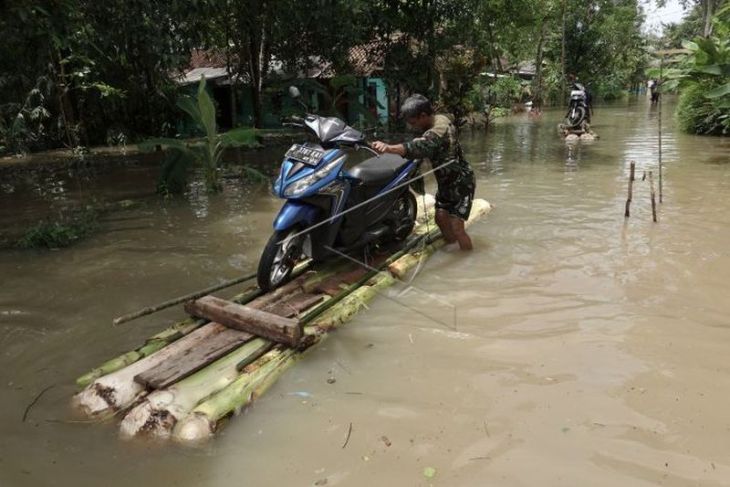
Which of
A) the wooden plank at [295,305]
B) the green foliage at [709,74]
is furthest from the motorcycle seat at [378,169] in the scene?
the green foliage at [709,74]

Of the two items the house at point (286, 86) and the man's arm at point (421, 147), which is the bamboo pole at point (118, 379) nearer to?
the man's arm at point (421, 147)

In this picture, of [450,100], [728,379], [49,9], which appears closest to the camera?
[728,379]

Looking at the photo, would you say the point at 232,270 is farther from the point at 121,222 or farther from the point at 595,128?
the point at 595,128

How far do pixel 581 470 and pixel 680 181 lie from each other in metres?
8.41

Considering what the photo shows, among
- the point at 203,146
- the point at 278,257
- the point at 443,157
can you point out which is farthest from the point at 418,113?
the point at 203,146

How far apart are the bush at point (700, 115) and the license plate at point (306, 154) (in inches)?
551

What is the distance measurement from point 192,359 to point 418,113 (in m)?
Result: 3.05

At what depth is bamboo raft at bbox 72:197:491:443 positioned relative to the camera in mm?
2818

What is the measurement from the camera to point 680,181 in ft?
31.0

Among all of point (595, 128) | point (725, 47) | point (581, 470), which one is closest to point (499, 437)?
point (581, 470)

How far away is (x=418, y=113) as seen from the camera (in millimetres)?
5156

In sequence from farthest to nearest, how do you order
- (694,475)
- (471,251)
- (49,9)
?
(471,251) < (49,9) < (694,475)

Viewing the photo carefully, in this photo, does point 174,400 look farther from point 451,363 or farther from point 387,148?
point 387,148

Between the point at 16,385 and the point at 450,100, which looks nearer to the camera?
the point at 16,385
